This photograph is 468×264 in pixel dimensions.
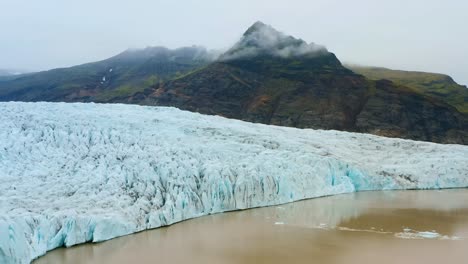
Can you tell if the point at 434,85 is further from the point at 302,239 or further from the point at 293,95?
the point at 302,239

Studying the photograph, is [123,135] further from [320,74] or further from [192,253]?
[320,74]

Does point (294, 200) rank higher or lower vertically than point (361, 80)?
lower

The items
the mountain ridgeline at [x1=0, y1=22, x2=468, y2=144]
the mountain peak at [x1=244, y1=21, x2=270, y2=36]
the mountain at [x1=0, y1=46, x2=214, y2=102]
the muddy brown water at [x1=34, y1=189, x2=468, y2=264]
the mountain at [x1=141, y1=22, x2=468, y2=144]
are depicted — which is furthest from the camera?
the mountain at [x1=0, y1=46, x2=214, y2=102]

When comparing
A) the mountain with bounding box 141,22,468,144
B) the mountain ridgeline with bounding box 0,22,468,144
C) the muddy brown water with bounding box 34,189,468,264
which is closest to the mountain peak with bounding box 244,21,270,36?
the mountain ridgeline with bounding box 0,22,468,144

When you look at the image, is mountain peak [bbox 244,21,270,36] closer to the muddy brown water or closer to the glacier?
the glacier

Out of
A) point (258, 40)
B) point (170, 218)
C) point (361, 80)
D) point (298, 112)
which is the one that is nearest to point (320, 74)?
point (361, 80)

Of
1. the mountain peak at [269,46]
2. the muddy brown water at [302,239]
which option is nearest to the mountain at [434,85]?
the mountain peak at [269,46]
